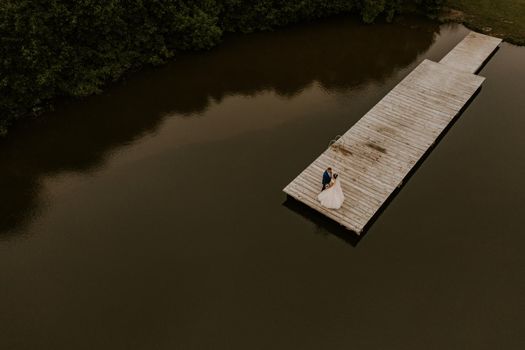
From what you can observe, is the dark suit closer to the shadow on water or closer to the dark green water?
the dark green water

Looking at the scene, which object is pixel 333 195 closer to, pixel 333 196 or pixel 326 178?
pixel 333 196

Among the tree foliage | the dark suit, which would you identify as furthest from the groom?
the tree foliage

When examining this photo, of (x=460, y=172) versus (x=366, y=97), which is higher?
(x=366, y=97)

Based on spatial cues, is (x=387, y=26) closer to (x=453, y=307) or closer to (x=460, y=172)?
(x=460, y=172)

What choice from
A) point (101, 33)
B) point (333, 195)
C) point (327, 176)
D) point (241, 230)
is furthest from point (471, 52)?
point (101, 33)

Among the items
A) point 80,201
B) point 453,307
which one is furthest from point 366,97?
point 80,201
